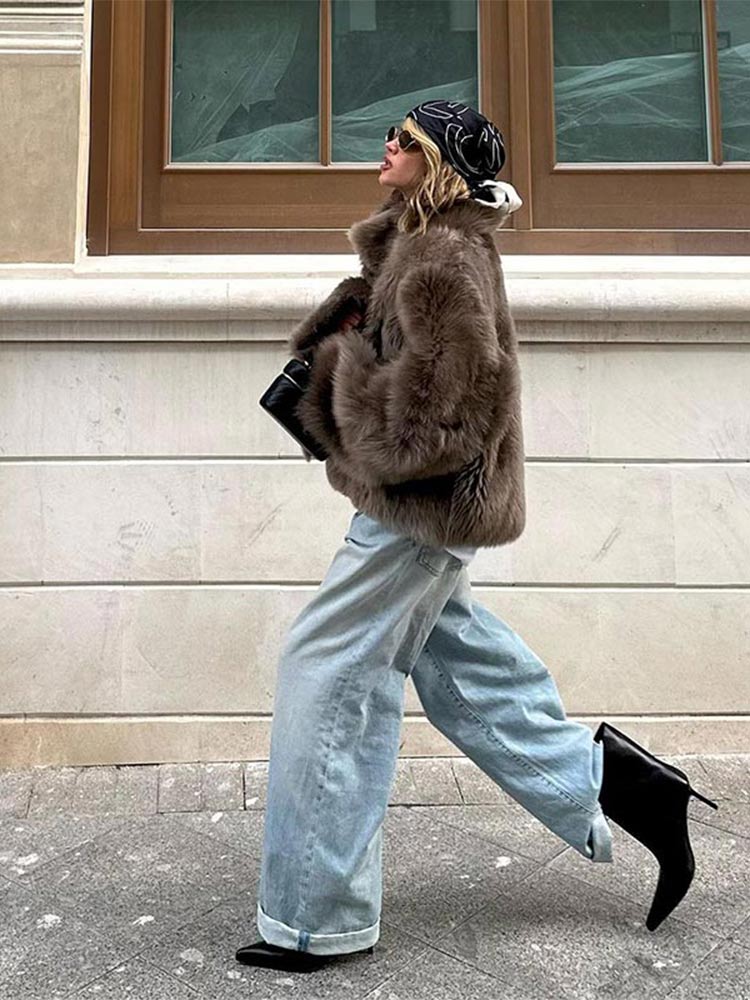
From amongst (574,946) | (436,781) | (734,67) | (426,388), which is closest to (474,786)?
(436,781)

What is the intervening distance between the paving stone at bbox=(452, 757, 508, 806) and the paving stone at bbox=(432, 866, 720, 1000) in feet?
2.32

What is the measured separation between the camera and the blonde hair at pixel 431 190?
1.97m

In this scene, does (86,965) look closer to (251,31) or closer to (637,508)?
(637,508)

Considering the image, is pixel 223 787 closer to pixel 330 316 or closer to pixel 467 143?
pixel 330 316

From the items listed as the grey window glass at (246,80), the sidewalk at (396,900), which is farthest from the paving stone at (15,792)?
the grey window glass at (246,80)

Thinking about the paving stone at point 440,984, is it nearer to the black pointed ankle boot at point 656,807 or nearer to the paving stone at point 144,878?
the black pointed ankle boot at point 656,807

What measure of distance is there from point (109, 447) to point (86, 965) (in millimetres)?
2105

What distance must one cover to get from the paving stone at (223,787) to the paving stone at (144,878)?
0.64 feet

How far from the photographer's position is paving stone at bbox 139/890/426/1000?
204 cm

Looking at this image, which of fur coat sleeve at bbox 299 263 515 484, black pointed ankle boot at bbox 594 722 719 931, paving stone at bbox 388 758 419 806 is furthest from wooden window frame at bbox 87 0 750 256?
black pointed ankle boot at bbox 594 722 719 931

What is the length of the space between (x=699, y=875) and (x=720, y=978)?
22.4 inches

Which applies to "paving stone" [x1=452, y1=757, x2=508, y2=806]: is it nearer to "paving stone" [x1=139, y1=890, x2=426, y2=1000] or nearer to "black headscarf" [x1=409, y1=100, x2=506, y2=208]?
"paving stone" [x1=139, y1=890, x2=426, y2=1000]

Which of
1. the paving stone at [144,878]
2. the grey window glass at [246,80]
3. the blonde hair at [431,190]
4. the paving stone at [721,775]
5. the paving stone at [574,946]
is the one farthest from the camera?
the grey window glass at [246,80]

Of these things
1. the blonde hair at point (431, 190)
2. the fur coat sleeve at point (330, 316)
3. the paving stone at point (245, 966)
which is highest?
the blonde hair at point (431, 190)
